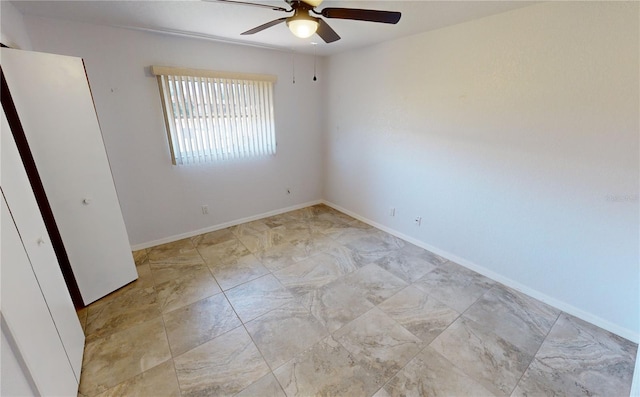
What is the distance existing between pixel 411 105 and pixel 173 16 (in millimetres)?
2426

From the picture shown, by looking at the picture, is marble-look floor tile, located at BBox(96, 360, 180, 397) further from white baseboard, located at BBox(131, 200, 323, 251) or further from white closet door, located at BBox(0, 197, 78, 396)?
white baseboard, located at BBox(131, 200, 323, 251)

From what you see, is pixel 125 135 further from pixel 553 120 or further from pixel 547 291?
pixel 547 291

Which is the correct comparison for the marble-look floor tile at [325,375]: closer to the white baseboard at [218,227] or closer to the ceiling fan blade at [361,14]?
A: the ceiling fan blade at [361,14]

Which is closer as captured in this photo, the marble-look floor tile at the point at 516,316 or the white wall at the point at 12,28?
the white wall at the point at 12,28

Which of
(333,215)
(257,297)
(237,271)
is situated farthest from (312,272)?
(333,215)

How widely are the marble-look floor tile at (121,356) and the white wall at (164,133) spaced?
145cm

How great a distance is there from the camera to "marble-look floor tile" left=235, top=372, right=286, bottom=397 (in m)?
1.53

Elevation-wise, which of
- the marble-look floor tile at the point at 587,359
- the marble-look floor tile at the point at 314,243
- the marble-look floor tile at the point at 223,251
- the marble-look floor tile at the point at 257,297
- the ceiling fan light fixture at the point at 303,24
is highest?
the ceiling fan light fixture at the point at 303,24

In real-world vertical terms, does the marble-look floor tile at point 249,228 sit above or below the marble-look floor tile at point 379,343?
above

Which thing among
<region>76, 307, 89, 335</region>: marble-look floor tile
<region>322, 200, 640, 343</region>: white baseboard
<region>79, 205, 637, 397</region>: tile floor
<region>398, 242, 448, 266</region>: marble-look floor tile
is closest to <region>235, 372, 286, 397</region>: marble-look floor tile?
<region>79, 205, 637, 397</region>: tile floor

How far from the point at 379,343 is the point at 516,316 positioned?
1187mm

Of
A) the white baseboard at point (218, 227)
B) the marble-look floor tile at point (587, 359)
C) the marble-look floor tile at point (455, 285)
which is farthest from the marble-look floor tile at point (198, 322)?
the marble-look floor tile at point (587, 359)

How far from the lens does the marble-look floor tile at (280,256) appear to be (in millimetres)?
2816

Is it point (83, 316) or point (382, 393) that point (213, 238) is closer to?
point (83, 316)
